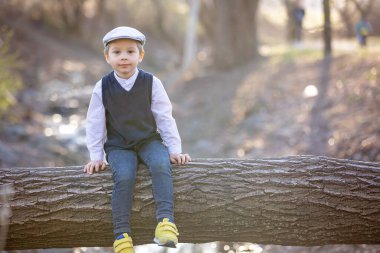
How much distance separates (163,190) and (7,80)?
6.02 m

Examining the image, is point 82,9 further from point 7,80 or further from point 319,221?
point 319,221

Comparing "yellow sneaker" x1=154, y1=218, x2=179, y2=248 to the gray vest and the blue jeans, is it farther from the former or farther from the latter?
the gray vest

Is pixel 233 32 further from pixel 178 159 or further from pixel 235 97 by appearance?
pixel 178 159

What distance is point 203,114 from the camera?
1325 cm

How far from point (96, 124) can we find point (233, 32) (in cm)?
1243

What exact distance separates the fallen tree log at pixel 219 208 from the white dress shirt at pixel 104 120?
0.71 feet

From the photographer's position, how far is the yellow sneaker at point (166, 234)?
346cm

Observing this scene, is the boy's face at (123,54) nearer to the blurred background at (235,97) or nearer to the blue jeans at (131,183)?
the blue jeans at (131,183)

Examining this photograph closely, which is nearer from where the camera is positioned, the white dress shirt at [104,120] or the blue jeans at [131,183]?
the blue jeans at [131,183]

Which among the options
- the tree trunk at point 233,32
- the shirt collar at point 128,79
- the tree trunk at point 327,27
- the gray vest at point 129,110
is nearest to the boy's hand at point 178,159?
the gray vest at point 129,110

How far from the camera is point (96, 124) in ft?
13.1

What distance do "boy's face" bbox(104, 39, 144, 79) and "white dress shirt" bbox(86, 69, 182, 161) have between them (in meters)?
0.13

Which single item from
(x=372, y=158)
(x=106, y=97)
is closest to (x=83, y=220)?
(x=106, y=97)

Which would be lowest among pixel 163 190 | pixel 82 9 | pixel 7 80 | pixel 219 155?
pixel 163 190
